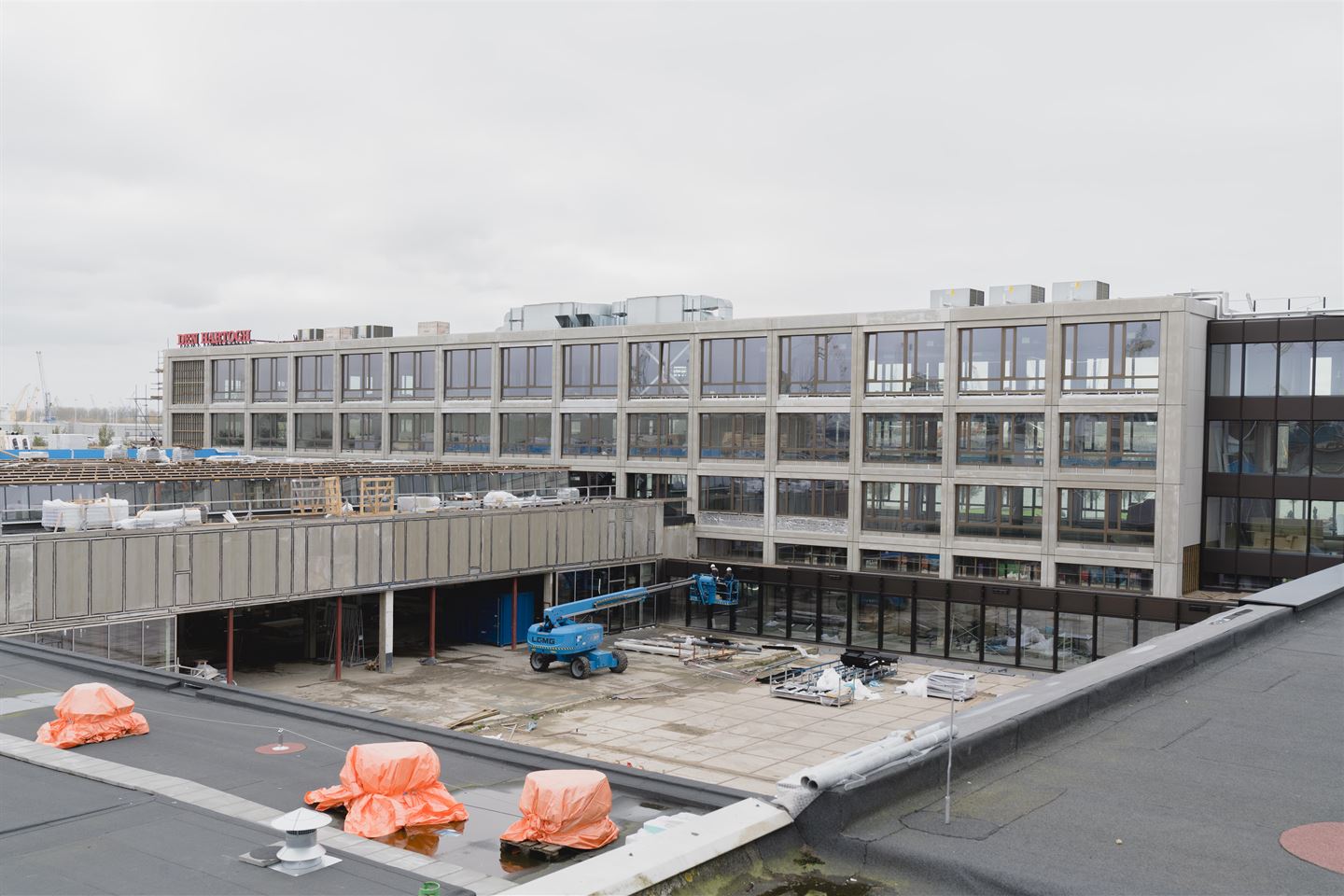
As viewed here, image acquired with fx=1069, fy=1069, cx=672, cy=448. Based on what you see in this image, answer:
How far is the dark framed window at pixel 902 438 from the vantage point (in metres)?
49.3

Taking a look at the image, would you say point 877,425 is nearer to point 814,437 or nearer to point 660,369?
point 814,437

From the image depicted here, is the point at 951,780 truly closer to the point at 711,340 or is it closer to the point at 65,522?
the point at 65,522

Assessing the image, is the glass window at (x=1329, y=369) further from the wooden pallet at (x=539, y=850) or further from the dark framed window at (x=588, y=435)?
the wooden pallet at (x=539, y=850)

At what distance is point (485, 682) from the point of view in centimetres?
4188

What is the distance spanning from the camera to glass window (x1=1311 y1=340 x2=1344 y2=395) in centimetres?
4316

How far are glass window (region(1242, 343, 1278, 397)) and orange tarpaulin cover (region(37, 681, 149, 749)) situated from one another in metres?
→ 44.2

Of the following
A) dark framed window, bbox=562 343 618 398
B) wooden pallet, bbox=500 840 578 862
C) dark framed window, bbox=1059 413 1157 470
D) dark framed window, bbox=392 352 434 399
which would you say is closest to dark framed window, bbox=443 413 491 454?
dark framed window, bbox=392 352 434 399

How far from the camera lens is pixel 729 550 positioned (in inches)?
2221

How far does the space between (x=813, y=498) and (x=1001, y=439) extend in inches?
387

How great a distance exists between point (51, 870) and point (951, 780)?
8006 mm

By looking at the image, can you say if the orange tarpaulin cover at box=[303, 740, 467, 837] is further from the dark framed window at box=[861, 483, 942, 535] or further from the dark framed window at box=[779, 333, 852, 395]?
the dark framed window at box=[779, 333, 852, 395]

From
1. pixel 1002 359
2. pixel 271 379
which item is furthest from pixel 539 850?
pixel 271 379

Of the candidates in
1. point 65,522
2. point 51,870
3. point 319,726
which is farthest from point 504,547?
point 51,870

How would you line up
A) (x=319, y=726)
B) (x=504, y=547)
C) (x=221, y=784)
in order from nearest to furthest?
(x=221, y=784) < (x=319, y=726) < (x=504, y=547)
